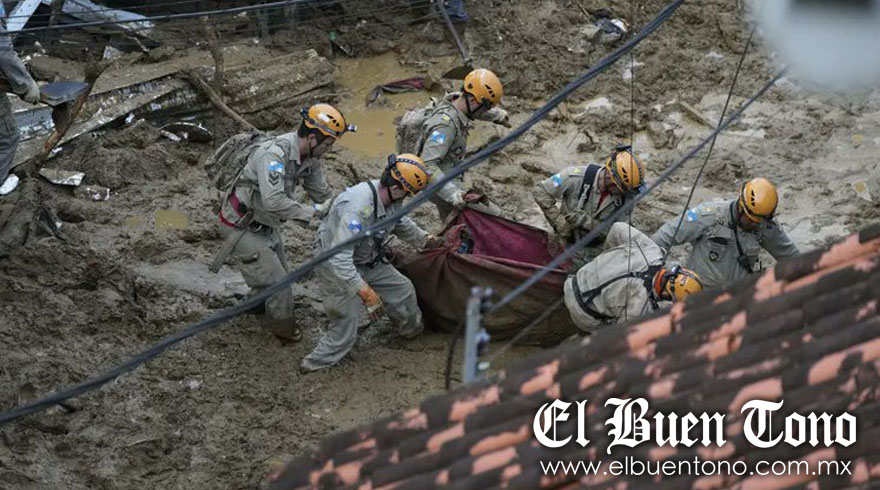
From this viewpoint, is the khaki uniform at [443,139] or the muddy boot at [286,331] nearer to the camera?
the muddy boot at [286,331]

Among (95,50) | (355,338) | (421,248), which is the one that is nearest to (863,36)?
(421,248)

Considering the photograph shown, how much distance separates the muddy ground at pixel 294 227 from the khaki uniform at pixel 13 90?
0.56 m

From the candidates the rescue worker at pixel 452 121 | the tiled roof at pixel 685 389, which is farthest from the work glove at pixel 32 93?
the tiled roof at pixel 685 389

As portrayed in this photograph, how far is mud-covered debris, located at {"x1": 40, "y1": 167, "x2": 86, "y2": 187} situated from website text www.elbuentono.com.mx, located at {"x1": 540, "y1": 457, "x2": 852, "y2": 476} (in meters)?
8.14

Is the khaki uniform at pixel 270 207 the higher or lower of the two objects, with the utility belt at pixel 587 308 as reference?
higher

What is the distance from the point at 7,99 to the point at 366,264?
3719mm

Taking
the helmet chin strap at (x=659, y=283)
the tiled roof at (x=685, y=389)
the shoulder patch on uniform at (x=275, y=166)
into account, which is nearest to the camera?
the tiled roof at (x=685, y=389)

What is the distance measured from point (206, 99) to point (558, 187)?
5317mm

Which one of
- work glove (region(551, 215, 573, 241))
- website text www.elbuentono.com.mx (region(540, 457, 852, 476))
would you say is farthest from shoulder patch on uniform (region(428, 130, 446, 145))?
website text www.elbuentono.com.mx (region(540, 457, 852, 476))

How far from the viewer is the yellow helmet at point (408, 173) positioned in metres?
8.55

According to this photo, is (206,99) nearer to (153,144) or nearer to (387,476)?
(153,144)

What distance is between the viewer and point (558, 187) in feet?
30.2

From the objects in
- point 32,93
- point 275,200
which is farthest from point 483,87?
point 32,93

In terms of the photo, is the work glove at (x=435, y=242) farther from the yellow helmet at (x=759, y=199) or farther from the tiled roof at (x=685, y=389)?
the tiled roof at (x=685, y=389)
